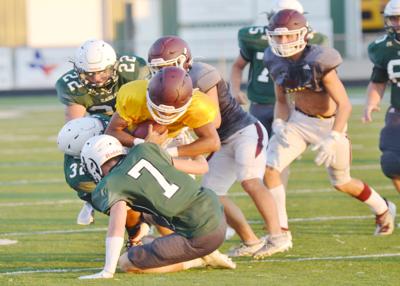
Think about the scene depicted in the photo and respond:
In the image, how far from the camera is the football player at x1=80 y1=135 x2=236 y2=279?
5.55 meters

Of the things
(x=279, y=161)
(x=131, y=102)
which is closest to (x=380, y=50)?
(x=279, y=161)

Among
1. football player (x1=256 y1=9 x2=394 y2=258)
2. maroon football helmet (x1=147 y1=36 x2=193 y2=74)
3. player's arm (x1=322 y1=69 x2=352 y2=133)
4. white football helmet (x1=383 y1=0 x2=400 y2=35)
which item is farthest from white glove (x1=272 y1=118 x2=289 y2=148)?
maroon football helmet (x1=147 y1=36 x2=193 y2=74)

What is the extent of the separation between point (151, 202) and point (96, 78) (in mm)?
1320

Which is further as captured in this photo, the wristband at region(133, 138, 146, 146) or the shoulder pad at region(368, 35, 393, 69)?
the shoulder pad at region(368, 35, 393, 69)

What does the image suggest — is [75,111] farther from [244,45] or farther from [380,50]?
[380,50]

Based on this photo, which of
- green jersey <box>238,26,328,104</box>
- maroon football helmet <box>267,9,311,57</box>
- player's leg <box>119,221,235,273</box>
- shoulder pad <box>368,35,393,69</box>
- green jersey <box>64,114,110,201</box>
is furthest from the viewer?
green jersey <box>238,26,328,104</box>

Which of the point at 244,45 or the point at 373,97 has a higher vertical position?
the point at 244,45

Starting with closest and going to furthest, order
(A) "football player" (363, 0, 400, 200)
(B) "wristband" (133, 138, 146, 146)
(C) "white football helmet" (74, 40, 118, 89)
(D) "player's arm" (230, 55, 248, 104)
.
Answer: (B) "wristband" (133, 138, 146, 146) < (C) "white football helmet" (74, 40, 118, 89) < (A) "football player" (363, 0, 400, 200) < (D) "player's arm" (230, 55, 248, 104)

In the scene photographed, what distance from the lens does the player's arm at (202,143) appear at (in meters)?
5.93

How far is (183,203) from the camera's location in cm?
562

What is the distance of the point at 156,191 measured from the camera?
556cm

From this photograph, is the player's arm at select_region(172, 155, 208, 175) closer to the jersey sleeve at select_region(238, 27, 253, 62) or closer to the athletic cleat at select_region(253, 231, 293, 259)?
the athletic cleat at select_region(253, 231, 293, 259)

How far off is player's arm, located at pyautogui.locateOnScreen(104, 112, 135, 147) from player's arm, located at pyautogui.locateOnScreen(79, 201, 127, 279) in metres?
0.42

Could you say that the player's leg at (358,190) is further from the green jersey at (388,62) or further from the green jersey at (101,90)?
the green jersey at (101,90)
